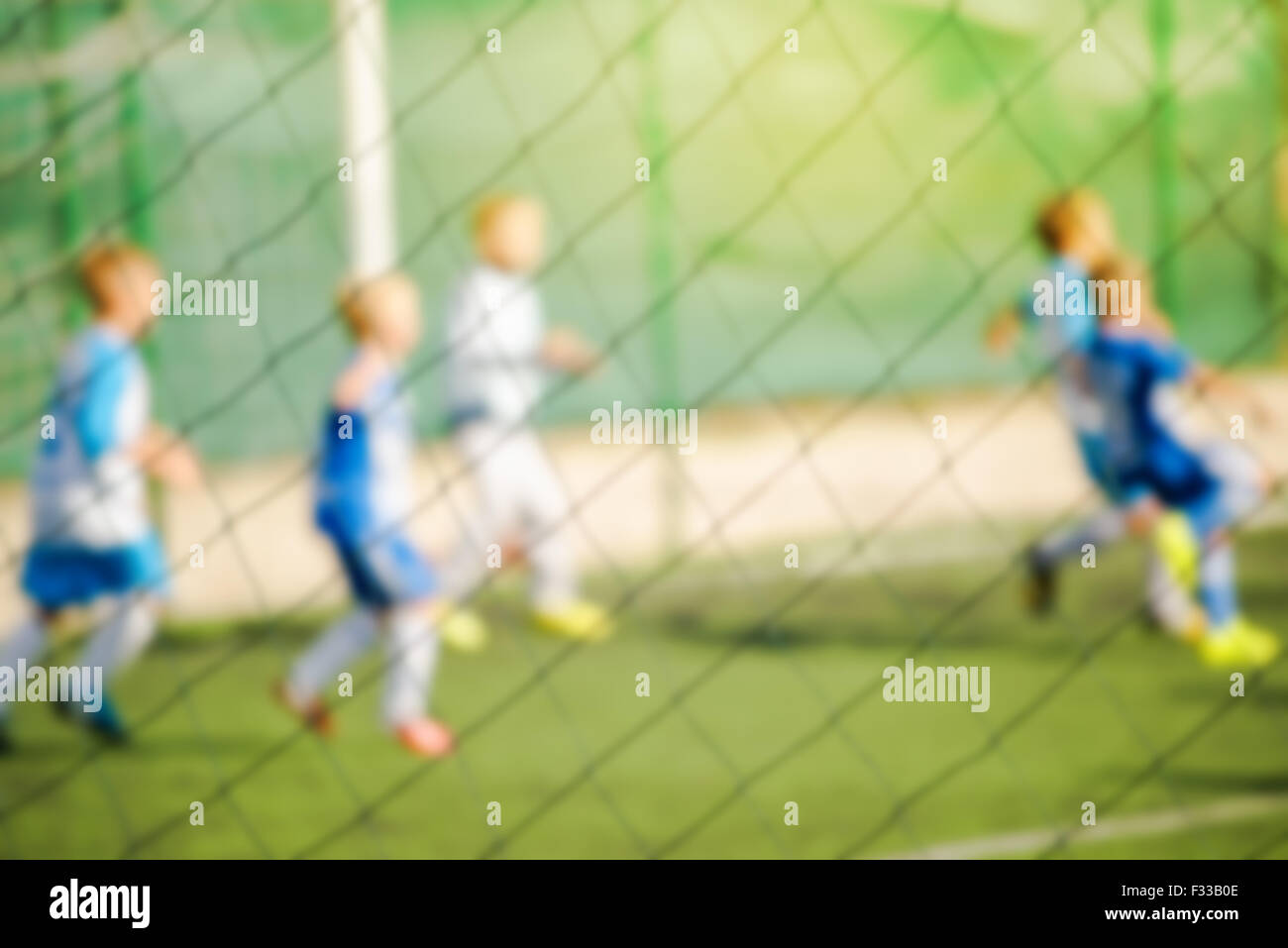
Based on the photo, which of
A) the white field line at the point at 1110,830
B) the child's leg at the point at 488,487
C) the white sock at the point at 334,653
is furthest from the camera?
the child's leg at the point at 488,487

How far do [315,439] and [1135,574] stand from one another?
2928 mm

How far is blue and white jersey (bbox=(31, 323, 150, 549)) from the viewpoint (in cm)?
383

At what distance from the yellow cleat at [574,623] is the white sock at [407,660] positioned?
103 centimetres

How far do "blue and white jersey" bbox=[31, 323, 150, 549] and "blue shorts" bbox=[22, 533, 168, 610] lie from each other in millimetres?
22

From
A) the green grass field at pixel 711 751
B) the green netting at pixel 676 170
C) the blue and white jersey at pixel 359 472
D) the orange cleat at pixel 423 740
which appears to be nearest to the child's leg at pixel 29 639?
the green grass field at pixel 711 751

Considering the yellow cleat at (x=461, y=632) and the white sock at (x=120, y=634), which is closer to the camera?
the white sock at (x=120, y=634)

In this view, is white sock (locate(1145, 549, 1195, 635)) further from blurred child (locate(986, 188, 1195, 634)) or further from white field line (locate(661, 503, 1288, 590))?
white field line (locate(661, 503, 1288, 590))

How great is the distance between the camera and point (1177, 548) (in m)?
4.53

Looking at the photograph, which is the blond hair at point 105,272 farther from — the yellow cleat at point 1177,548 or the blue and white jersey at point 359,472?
the yellow cleat at point 1177,548

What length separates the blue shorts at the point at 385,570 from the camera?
3.68 meters

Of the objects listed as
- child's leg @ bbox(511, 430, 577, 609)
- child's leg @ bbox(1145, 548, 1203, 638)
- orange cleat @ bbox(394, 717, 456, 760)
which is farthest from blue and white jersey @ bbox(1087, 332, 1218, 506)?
orange cleat @ bbox(394, 717, 456, 760)

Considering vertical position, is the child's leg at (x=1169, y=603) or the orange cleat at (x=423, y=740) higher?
the child's leg at (x=1169, y=603)

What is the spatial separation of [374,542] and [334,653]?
30cm
